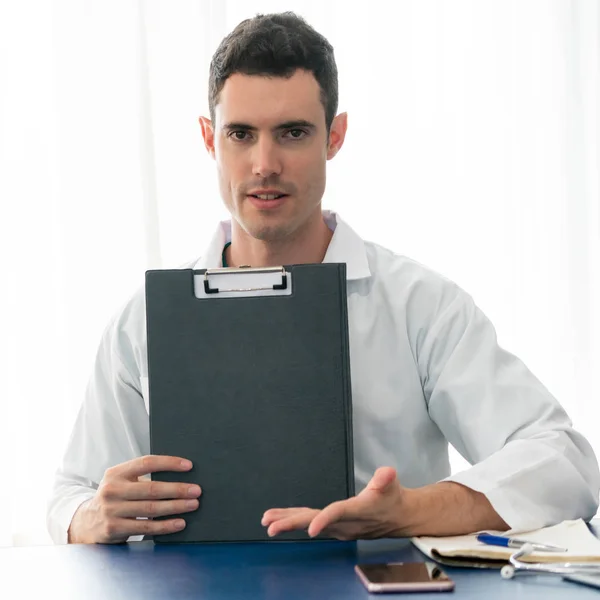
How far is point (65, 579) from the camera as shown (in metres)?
0.92

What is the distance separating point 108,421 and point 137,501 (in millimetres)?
434

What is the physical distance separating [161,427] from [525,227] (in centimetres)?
183

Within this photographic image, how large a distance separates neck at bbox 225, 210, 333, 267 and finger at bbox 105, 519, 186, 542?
0.60 meters

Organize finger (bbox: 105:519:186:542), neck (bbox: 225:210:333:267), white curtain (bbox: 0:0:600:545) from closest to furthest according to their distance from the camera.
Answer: finger (bbox: 105:519:186:542), neck (bbox: 225:210:333:267), white curtain (bbox: 0:0:600:545)

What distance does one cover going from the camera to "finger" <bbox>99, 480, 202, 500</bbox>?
1027 mm

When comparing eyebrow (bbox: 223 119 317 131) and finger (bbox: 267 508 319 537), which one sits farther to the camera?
eyebrow (bbox: 223 119 317 131)

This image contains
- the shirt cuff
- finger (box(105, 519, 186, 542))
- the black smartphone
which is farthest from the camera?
the shirt cuff

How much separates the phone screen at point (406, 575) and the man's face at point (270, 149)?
2.32ft

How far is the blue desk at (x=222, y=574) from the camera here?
0.83m

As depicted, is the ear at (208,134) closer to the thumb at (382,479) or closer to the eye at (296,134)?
the eye at (296,134)

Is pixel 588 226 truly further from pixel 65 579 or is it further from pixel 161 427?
pixel 65 579

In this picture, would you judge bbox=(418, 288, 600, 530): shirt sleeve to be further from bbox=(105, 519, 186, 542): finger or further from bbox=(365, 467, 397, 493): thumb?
bbox=(105, 519, 186, 542): finger

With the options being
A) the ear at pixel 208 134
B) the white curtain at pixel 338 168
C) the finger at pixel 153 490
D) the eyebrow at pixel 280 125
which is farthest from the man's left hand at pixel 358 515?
the white curtain at pixel 338 168

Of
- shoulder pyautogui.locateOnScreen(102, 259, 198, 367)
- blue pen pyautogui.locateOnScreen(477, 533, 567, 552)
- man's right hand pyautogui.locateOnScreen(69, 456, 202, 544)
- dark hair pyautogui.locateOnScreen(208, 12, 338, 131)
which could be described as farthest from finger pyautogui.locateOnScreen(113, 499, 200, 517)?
dark hair pyautogui.locateOnScreen(208, 12, 338, 131)
